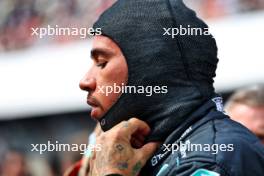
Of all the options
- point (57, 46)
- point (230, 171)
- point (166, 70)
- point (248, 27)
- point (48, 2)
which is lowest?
point (230, 171)

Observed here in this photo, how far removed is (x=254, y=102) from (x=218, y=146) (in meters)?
2.28

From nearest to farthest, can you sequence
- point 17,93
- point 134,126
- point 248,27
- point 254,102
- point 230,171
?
point 230,171, point 134,126, point 254,102, point 248,27, point 17,93

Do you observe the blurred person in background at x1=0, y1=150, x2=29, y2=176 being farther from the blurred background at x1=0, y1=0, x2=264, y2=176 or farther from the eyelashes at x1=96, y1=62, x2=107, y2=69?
the eyelashes at x1=96, y1=62, x2=107, y2=69

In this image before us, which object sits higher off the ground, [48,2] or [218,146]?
[48,2]

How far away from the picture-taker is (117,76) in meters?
2.98

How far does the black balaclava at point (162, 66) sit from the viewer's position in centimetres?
295

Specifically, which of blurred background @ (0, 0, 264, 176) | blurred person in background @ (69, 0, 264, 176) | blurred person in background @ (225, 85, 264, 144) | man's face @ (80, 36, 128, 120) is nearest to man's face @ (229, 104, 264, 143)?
blurred person in background @ (225, 85, 264, 144)

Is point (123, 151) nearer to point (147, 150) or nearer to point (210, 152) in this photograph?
point (147, 150)

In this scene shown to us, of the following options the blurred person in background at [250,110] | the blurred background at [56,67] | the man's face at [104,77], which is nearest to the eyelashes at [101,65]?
the man's face at [104,77]

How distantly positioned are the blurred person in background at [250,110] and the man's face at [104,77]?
1880 millimetres

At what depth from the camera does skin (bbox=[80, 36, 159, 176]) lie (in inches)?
113

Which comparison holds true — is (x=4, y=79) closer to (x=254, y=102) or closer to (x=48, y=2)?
(x=48, y=2)

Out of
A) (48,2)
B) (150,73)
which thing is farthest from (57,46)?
(150,73)

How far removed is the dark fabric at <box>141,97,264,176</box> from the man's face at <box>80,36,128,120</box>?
9.8 inches
